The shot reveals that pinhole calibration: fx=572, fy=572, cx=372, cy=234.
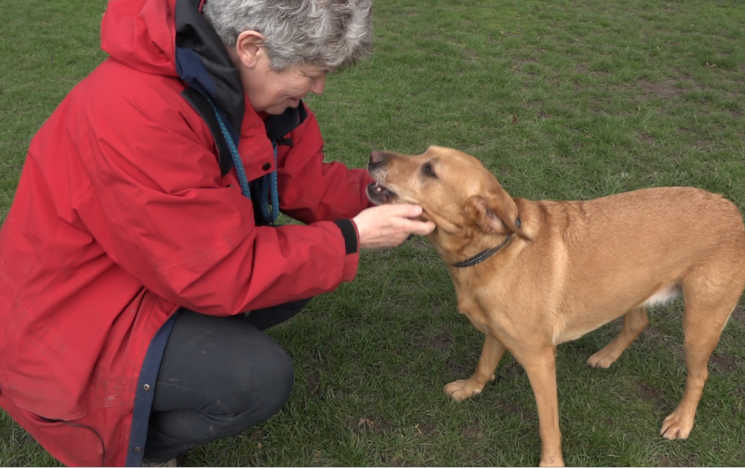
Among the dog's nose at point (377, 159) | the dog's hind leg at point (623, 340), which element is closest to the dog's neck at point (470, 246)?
the dog's nose at point (377, 159)

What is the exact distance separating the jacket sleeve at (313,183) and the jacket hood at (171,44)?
94 cm

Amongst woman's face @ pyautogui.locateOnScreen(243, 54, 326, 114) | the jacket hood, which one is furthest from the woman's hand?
the jacket hood

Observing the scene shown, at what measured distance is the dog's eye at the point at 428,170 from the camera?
3.11 meters

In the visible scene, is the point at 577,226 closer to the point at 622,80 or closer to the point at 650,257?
the point at 650,257

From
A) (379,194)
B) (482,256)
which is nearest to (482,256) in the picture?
(482,256)

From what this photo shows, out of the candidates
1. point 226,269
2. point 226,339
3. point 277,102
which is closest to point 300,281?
point 226,269

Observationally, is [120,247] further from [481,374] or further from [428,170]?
[481,374]

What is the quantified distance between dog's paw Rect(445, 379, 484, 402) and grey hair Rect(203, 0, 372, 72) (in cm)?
222

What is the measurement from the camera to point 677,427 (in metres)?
3.45

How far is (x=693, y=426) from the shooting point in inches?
138

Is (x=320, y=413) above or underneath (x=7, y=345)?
underneath

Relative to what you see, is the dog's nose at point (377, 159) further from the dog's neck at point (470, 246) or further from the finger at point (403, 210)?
the dog's neck at point (470, 246)

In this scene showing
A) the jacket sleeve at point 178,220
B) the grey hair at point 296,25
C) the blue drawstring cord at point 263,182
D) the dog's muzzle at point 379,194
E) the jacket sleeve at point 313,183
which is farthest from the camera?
the jacket sleeve at point 313,183

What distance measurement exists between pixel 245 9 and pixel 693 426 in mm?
3468
